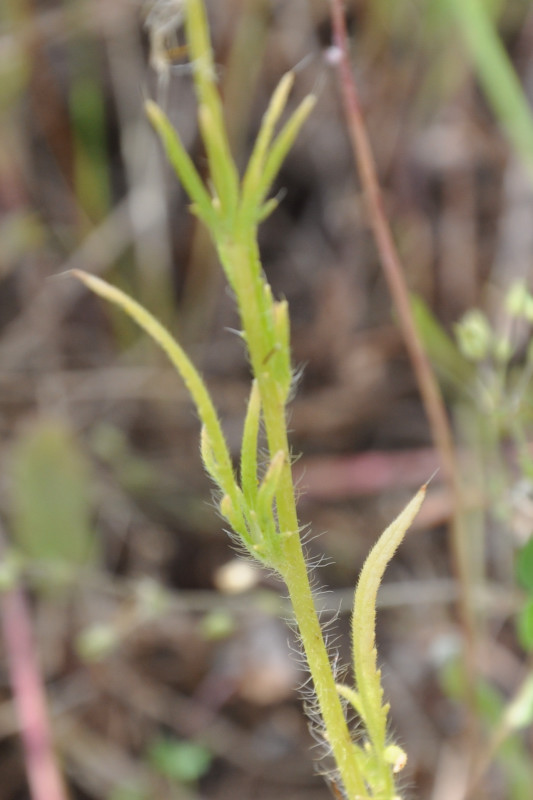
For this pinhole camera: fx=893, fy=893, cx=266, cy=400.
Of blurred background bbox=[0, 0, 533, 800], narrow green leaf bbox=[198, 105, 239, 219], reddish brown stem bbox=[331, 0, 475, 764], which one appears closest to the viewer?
narrow green leaf bbox=[198, 105, 239, 219]

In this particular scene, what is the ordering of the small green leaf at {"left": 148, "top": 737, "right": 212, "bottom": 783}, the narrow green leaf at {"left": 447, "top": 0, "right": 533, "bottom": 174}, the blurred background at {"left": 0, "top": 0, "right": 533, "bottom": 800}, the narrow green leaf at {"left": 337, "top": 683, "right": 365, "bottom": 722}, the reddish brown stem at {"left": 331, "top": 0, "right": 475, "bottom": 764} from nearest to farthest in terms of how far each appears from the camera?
1. the narrow green leaf at {"left": 337, "top": 683, "right": 365, "bottom": 722}
2. the reddish brown stem at {"left": 331, "top": 0, "right": 475, "bottom": 764}
3. the narrow green leaf at {"left": 447, "top": 0, "right": 533, "bottom": 174}
4. the small green leaf at {"left": 148, "top": 737, "right": 212, "bottom": 783}
5. the blurred background at {"left": 0, "top": 0, "right": 533, "bottom": 800}

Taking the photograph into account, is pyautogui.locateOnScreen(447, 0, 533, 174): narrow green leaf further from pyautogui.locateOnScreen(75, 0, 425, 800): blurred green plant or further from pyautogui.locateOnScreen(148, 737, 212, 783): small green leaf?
pyautogui.locateOnScreen(148, 737, 212, 783): small green leaf

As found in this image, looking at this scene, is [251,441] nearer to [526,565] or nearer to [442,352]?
[526,565]

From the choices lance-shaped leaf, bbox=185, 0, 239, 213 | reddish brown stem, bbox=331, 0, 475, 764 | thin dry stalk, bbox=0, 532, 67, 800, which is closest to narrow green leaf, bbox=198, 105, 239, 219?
lance-shaped leaf, bbox=185, 0, 239, 213

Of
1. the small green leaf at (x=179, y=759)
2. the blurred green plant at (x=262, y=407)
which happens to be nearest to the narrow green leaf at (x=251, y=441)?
the blurred green plant at (x=262, y=407)

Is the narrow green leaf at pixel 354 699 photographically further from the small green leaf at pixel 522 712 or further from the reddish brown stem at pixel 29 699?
the reddish brown stem at pixel 29 699

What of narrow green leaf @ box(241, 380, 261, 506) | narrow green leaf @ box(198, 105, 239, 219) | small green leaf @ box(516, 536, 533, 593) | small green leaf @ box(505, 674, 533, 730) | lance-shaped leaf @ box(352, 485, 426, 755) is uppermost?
narrow green leaf @ box(198, 105, 239, 219)
